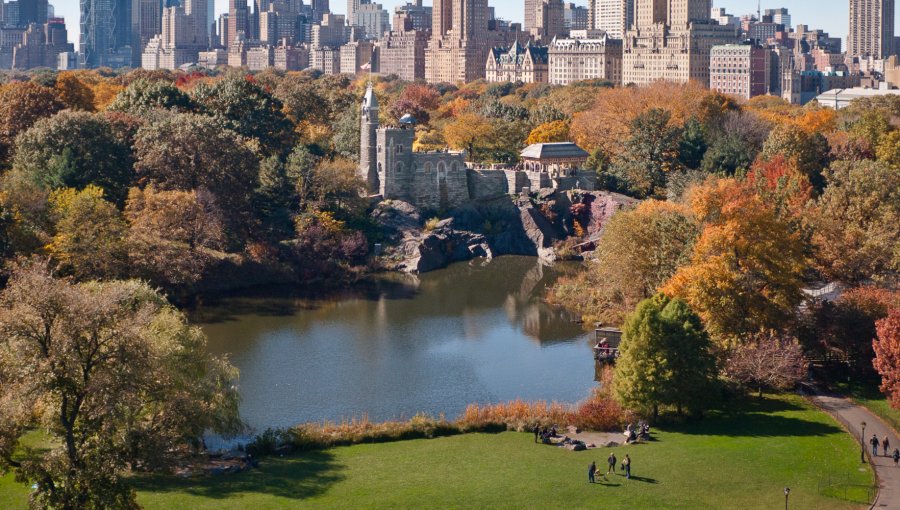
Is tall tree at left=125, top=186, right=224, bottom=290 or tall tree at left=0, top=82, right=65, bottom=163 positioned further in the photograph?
tall tree at left=0, top=82, right=65, bottom=163

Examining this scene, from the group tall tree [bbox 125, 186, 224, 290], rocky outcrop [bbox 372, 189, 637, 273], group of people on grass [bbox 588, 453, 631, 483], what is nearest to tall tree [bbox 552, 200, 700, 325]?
rocky outcrop [bbox 372, 189, 637, 273]

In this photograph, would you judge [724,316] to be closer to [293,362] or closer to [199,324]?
[293,362]

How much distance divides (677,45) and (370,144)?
334 ft

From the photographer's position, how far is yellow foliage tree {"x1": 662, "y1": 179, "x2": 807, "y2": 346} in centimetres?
4469

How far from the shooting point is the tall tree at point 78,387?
2836 cm

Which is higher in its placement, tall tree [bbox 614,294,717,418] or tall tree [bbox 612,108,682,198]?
tall tree [bbox 612,108,682,198]

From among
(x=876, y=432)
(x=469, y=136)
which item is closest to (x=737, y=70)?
(x=469, y=136)

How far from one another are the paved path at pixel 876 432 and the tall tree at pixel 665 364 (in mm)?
4022

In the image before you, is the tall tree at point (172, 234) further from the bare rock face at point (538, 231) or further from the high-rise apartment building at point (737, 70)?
the high-rise apartment building at point (737, 70)

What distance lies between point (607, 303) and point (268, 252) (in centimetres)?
1889

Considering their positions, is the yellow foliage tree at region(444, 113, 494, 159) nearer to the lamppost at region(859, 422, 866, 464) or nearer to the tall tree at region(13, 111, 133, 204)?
the tall tree at region(13, 111, 133, 204)

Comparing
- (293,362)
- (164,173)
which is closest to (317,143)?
(164,173)

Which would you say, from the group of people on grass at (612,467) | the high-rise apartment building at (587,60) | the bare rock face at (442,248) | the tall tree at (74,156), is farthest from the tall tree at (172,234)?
the high-rise apartment building at (587,60)

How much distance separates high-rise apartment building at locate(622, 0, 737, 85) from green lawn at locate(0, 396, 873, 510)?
13016 centimetres
